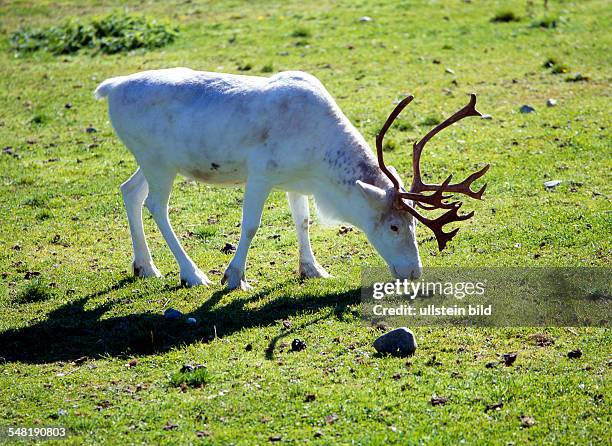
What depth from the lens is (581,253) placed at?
11.2m

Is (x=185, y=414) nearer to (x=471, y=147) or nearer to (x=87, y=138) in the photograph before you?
(x=471, y=147)

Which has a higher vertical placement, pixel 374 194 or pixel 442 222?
pixel 374 194

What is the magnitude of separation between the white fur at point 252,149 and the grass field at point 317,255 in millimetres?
708

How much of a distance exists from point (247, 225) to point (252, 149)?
34.2 inches

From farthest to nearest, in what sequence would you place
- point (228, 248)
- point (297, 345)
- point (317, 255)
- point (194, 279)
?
point (228, 248) < point (317, 255) < point (194, 279) < point (297, 345)

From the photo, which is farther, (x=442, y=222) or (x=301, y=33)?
(x=301, y=33)

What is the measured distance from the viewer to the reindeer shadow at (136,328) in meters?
9.58

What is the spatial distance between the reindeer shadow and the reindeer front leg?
22 cm

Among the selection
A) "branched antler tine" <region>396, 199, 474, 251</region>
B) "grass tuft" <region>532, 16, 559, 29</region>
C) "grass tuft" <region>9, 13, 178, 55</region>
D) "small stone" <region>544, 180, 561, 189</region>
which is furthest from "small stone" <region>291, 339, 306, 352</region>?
"grass tuft" <region>532, 16, 559, 29</region>

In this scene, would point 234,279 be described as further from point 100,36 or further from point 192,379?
point 100,36

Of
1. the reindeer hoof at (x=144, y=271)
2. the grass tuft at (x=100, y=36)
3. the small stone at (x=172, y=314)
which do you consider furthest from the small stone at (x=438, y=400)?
the grass tuft at (x=100, y=36)

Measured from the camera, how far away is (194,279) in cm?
1118

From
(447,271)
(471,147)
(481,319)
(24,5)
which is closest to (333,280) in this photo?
(447,271)

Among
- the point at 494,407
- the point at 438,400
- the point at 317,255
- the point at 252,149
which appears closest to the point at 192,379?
the point at 438,400
